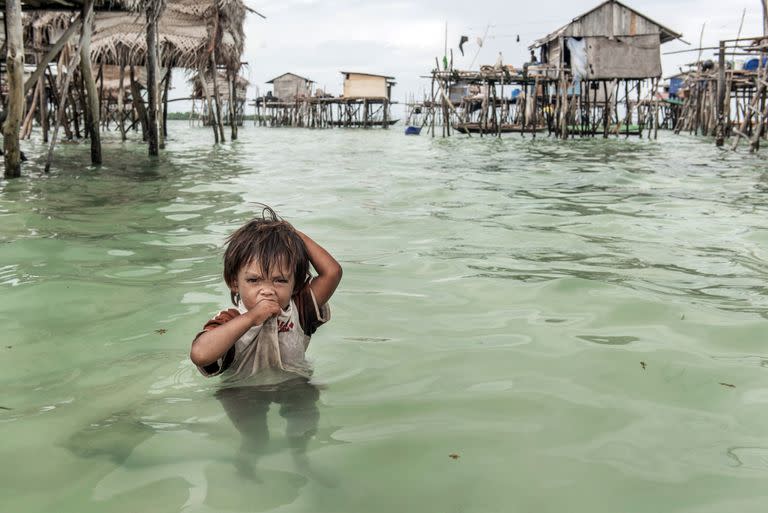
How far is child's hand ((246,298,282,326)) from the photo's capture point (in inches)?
90.6

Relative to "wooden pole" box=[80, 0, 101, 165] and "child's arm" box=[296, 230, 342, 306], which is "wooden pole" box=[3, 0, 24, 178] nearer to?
"wooden pole" box=[80, 0, 101, 165]

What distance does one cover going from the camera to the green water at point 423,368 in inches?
79.8

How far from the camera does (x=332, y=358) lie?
10.2 ft

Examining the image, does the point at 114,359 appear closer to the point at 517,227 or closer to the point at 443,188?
the point at 517,227

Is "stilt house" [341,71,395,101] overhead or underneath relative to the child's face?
overhead

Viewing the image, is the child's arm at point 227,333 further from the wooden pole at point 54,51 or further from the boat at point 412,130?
the boat at point 412,130

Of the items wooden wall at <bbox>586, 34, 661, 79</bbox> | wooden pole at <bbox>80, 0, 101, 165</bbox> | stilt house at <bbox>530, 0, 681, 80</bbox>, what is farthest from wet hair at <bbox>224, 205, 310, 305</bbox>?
wooden wall at <bbox>586, 34, 661, 79</bbox>

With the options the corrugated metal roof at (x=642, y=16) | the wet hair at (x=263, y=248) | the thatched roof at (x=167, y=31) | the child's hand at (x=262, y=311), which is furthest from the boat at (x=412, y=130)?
the child's hand at (x=262, y=311)

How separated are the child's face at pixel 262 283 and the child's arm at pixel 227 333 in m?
0.04

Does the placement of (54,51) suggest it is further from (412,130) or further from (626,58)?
(412,130)

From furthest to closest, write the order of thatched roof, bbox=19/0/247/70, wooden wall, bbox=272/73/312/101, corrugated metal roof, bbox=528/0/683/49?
wooden wall, bbox=272/73/312/101
corrugated metal roof, bbox=528/0/683/49
thatched roof, bbox=19/0/247/70

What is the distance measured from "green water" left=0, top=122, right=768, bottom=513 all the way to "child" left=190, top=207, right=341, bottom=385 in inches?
6.7

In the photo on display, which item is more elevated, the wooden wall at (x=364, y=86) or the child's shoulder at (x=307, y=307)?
the wooden wall at (x=364, y=86)

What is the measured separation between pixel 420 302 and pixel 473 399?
1.30 meters
